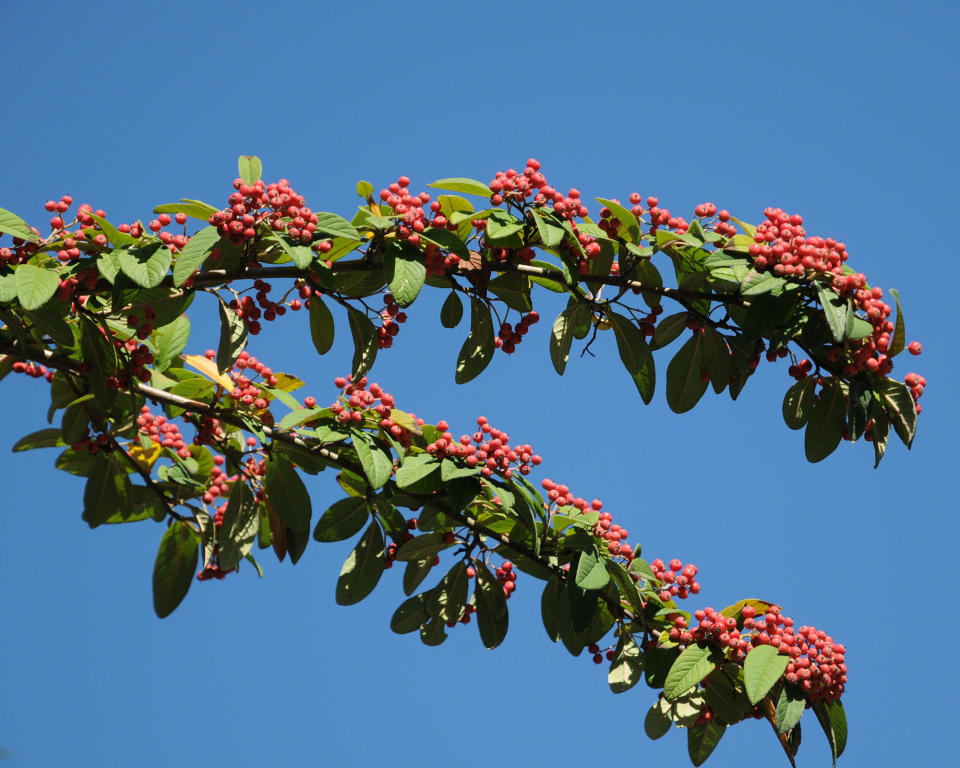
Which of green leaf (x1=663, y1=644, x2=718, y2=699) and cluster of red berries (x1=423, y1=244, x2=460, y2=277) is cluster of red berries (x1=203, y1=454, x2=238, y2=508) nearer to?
cluster of red berries (x1=423, y1=244, x2=460, y2=277)

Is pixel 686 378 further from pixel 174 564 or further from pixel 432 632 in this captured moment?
pixel 174 564

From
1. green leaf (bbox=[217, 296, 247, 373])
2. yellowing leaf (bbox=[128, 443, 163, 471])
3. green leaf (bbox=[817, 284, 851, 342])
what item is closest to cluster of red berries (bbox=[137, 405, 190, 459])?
yellowing leaf (bbox=[128, 443, 163, 471])

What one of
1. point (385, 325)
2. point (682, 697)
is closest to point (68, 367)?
point (385, 325)

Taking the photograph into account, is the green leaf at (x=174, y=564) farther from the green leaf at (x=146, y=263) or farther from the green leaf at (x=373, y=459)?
the green leaf at (x=146, y=263)

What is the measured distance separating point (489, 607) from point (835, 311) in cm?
193

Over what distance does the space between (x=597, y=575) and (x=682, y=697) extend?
812 mm

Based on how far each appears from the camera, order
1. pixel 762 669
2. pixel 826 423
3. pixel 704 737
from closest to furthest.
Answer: pixel 762 669
pixel 826 423
pixel 704 737

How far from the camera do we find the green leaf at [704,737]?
15.3ft

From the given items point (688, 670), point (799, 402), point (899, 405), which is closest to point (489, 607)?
point (688, 670)

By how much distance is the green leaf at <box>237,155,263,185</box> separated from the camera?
3857 mm

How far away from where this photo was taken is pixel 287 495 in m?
4.52

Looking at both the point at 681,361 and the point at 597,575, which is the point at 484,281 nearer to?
the point at 681,361

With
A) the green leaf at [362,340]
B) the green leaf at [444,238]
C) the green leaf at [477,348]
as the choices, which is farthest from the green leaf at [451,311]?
the green leaf at [444,238]

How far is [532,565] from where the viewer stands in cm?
461
